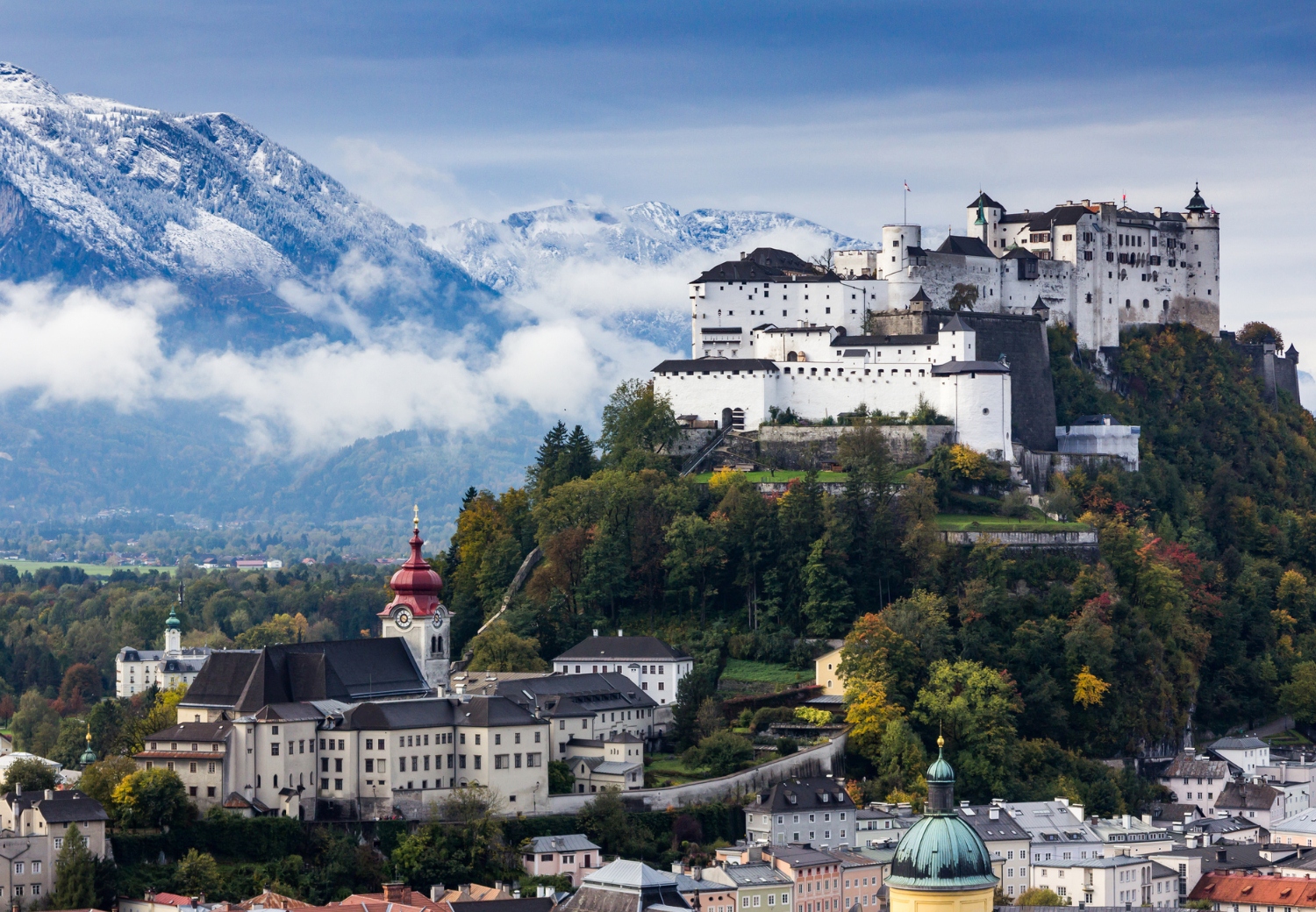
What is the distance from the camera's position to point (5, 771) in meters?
88.4

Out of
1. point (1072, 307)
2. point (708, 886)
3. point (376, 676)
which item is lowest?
point (708, 886)

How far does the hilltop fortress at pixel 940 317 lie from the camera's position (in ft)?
376

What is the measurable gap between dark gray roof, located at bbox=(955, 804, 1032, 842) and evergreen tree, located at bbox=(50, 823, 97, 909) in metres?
30.7

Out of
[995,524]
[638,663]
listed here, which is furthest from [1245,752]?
[638,663]

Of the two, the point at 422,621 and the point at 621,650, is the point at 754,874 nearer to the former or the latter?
the point at 621,650

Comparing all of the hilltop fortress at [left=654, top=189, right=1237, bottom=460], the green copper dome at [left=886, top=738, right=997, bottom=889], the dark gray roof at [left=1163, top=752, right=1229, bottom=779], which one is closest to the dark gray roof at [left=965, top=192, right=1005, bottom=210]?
the hilltop fortress at [left=654, top=189, right=1237, bottom=460]

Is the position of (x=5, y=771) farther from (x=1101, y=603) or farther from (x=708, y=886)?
(x=1101, y=603)

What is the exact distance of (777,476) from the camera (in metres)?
112

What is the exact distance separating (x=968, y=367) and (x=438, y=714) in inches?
1472

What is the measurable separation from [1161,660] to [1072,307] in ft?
93.3

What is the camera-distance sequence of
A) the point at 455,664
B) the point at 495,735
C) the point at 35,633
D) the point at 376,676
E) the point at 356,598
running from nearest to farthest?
the point at 495,735 < the point at 376,676 < the point at 455,664 < the point at 35,633 < the point at 356,598

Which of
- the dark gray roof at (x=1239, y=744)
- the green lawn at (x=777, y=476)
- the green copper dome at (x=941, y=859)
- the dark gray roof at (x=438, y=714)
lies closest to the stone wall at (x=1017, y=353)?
the green lawn at (x=777, y=476)

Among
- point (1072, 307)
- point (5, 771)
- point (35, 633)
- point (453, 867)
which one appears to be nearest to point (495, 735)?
point (453, 867)

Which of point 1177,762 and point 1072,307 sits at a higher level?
point 1072,307
